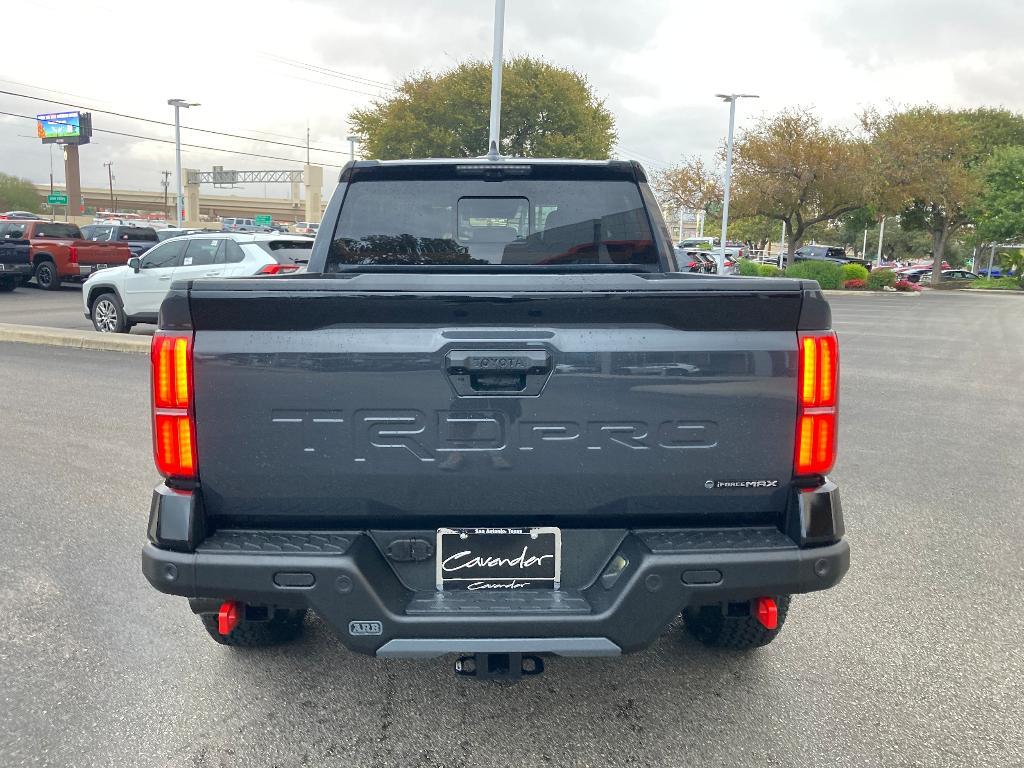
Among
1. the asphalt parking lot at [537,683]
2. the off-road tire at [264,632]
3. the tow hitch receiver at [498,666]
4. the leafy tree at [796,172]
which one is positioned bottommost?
the asphalt parking lot at [537,683]

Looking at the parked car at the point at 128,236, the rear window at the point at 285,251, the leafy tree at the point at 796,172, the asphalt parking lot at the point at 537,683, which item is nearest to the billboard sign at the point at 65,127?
the parked car at the point at 128,236

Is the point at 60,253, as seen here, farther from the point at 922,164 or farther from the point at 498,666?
the point at 922,164

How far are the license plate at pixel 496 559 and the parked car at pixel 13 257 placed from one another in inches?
999

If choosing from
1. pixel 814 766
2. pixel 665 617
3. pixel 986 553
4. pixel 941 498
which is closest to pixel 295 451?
pixel 665 617

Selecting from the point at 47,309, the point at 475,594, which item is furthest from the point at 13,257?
the point at 475,594

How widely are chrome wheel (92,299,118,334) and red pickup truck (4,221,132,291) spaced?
10354 mm

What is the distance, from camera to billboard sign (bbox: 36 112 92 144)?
71.9 meters

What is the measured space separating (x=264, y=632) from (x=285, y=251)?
10.9 meters

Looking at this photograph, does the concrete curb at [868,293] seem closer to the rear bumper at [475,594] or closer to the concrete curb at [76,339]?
the concrete curb at [76,339]

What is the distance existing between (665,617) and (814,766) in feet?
2.76

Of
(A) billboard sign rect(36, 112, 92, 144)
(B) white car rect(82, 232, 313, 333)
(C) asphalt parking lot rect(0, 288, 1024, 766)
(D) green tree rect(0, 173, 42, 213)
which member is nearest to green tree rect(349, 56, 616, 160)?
(B) white car rect(82, 232, 313, 333)

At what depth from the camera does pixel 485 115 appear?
3797cm

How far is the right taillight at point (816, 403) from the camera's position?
2.59 metres

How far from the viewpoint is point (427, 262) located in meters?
3.90
